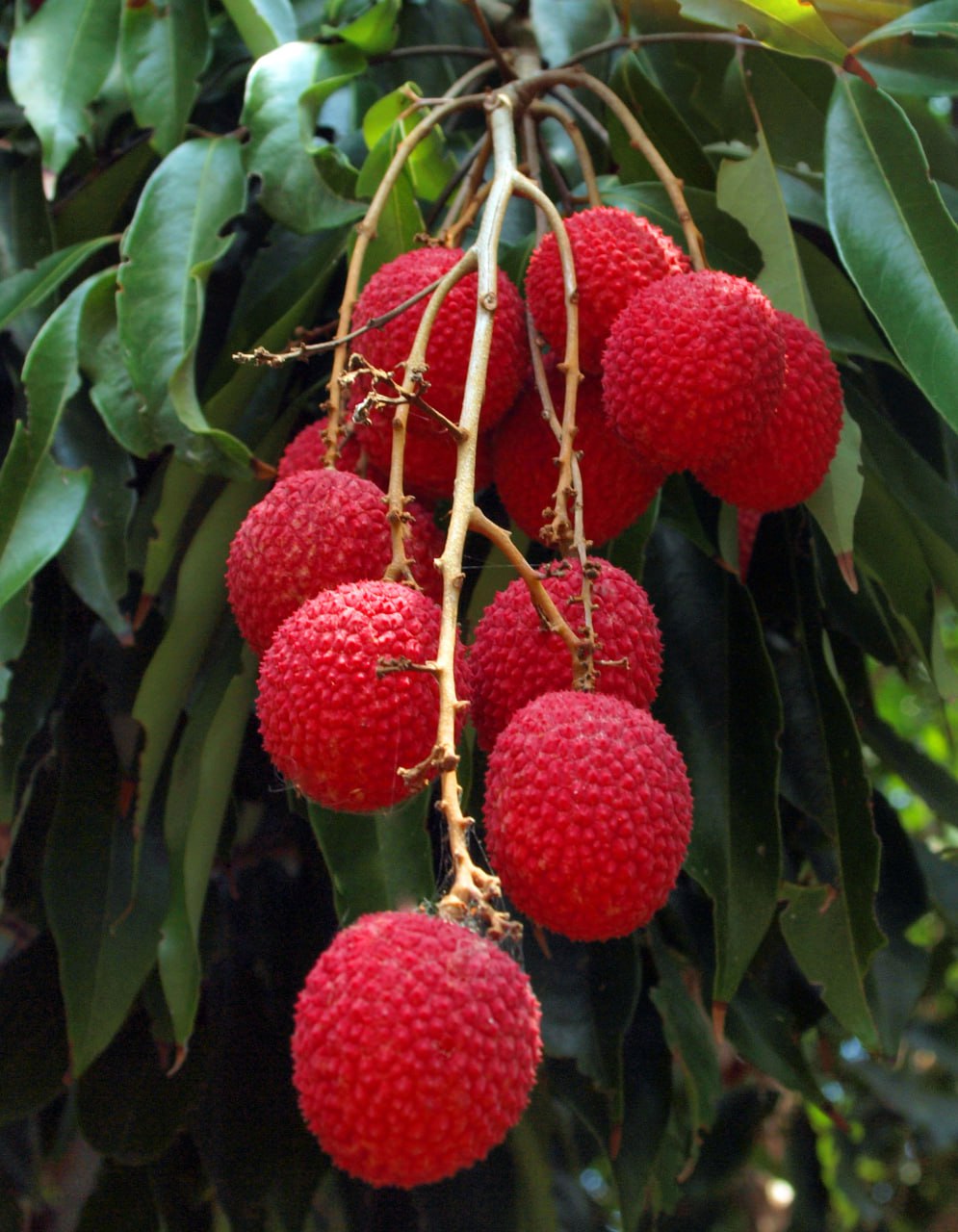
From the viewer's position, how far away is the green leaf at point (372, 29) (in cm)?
105

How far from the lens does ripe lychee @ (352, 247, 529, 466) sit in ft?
2.49

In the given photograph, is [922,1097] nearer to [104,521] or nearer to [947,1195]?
[947,1195]

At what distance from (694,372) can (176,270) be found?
1.36ft

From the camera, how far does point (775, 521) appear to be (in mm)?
1098

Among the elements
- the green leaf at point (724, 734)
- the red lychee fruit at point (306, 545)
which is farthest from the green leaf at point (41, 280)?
the green leaf at point (724, 734)

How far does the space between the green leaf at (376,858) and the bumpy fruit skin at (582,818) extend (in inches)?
9.8

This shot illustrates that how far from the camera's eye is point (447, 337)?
0.76m

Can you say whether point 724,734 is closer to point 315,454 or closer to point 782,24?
point 315,454

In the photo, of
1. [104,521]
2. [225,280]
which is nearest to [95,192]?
[225,280]

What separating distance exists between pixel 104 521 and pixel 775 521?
1.82 feet

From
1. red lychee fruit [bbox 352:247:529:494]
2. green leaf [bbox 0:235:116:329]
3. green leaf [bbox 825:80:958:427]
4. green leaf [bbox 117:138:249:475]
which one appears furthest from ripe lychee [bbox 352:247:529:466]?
green leaf [bbox 0:235:116:329]

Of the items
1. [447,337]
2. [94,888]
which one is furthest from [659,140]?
[94,888]

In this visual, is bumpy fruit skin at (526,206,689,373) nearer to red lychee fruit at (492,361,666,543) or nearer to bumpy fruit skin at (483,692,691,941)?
red lychee fruit at (492,361,666,543)

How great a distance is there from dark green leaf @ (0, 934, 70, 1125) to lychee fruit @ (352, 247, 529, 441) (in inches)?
25.0
